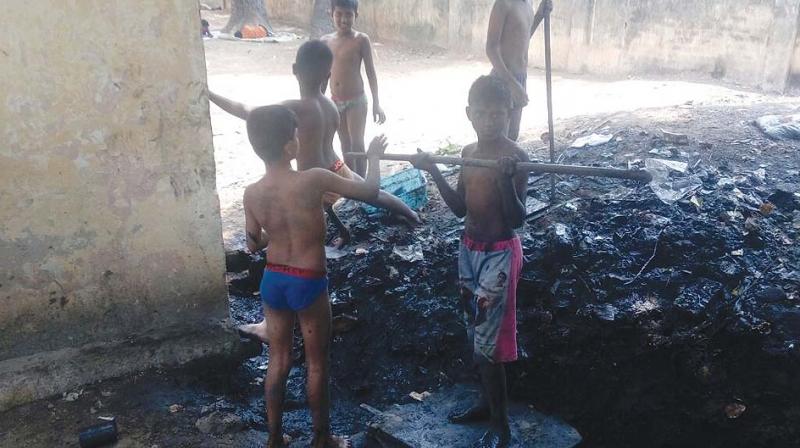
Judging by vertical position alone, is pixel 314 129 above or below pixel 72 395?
above

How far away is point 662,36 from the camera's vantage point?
1068 cm

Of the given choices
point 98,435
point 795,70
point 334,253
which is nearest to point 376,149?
point 98,435

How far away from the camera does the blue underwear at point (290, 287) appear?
3.11 m

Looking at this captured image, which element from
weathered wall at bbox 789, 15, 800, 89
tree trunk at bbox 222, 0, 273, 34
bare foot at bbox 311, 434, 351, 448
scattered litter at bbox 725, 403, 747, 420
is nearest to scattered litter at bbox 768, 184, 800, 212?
scattered litter at bbox 725, 403, 747, 420

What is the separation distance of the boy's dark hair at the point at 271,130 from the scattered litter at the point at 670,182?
3.11 meters

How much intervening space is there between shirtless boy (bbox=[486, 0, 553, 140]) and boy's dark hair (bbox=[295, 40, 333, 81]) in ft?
5.14

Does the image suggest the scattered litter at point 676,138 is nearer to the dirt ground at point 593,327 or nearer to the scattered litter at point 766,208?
the dirt ground at point 593,327

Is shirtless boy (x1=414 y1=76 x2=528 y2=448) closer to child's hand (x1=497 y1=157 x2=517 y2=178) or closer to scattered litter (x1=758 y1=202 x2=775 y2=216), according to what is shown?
child's hand (x1=497 y1=157 x2=517 y2=178)

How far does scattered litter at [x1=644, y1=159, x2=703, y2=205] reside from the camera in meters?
5.16

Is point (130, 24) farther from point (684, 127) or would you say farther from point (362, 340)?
point (684, 127)

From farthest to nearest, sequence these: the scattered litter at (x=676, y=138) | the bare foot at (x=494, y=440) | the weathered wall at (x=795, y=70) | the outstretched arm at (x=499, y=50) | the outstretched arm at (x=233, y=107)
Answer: the weathered wall at (x=795, y=70)
the scattered litter at (x=676, y=138)
the outstretched arm at (x=499, y=50)
the outstretched arm at (x=233, y=107)
the bare foot at (x=494, y=440)

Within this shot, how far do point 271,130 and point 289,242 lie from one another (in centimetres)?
48

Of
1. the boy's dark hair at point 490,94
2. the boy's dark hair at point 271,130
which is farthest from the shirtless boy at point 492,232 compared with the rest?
the boy's dark hair at point 271,130

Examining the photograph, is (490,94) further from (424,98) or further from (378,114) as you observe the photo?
(424,98)
